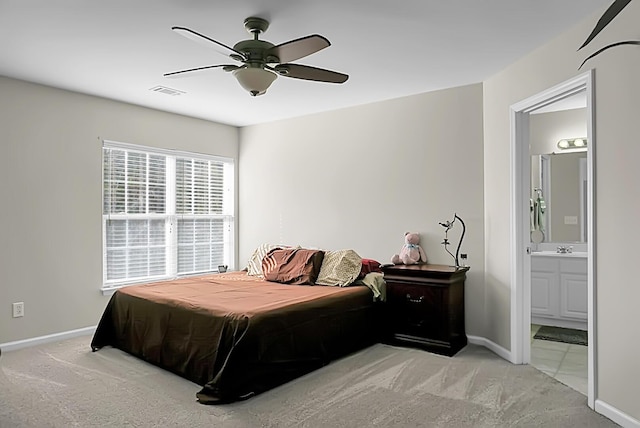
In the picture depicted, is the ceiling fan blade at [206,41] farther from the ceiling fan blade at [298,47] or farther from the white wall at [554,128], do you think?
the white wall at [554,128]

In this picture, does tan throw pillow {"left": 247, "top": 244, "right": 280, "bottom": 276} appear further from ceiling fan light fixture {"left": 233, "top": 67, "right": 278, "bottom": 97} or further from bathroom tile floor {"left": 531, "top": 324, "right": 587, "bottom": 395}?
bathroom tile floor {"left": 531, "top": 324, "right": 587, "bottom": 395}

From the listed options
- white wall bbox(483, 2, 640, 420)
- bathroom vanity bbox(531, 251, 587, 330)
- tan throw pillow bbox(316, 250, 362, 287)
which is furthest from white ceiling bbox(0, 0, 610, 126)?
bathroom vanity bbox(531, 251, 587, 330)

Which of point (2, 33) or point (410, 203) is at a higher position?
point (2, 33)

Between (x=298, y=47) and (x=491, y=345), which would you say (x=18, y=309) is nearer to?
(x=298, y=47)

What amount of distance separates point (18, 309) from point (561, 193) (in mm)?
5828


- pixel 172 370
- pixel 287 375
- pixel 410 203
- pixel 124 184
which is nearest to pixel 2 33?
pixel 124 184

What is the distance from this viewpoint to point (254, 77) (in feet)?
9.40

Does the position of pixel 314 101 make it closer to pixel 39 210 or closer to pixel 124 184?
pixel 124 184

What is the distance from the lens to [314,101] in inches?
193

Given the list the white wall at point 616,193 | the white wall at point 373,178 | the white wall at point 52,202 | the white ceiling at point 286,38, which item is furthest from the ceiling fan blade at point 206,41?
the white wall at point 52,202

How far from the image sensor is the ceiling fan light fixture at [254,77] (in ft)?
9.30

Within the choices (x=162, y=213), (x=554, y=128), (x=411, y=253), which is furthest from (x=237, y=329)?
(x=554, y=128)

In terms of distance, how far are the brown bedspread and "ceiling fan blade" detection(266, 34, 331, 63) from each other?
1726 millimetres

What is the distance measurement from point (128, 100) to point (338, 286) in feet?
9.65
